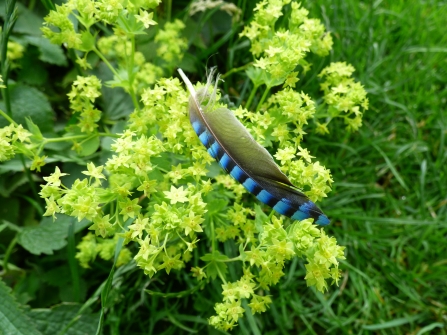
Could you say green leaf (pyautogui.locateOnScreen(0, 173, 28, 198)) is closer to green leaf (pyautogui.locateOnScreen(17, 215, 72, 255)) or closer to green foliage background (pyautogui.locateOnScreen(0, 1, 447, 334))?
green foliage background (pyautogui.locateOnScreen(0, 1, 447, 334))

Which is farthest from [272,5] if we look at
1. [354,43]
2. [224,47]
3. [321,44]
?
[354,43]

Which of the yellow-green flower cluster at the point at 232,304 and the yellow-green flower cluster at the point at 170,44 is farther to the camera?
the yellow-green flower cluster at the point at 170,44

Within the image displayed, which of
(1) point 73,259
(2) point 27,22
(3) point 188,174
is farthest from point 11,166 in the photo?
(3) point 188,174

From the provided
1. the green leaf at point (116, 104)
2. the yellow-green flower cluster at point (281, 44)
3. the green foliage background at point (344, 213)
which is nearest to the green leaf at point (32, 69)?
the green foliage background at point (344, 213)

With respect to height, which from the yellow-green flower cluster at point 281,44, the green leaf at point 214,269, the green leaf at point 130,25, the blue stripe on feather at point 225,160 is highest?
the yellow-green flower cluster at point 281,44

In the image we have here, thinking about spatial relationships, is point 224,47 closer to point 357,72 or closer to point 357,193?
point 357,72

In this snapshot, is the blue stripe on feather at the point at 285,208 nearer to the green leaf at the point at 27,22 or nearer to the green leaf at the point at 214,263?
the green leaf at the point at 214,263

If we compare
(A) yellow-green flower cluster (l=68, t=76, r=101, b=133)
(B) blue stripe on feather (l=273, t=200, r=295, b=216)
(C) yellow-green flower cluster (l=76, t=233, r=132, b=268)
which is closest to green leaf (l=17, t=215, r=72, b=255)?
(C) yellow-green flower cluster (l=76, t=233, r=132, b=268)

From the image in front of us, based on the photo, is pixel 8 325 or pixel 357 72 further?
pixel 357 72
